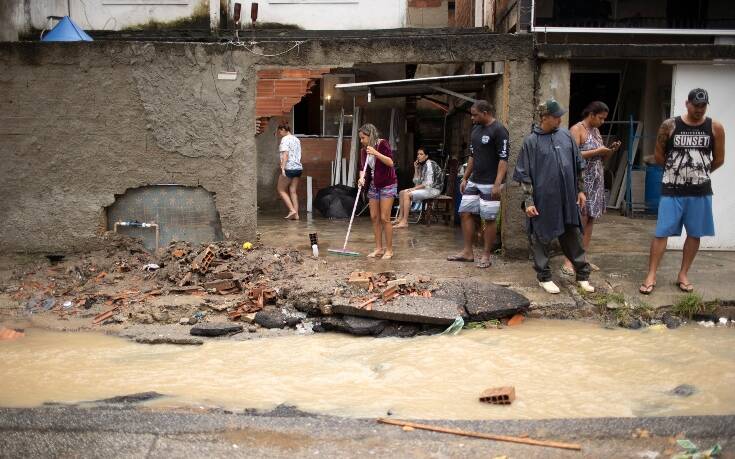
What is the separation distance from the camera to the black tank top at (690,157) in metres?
7.10

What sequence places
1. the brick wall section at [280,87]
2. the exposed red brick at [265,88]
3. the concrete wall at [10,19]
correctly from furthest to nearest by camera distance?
the concrete wall at [10,19]
the exposed red brick at [265,88]
the brick wall section at [280,87]

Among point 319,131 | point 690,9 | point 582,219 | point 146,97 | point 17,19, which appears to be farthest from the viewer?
point 319,131


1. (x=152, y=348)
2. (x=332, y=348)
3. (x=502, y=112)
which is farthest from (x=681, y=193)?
(x=152, y=348)

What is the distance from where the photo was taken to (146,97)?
8492mm

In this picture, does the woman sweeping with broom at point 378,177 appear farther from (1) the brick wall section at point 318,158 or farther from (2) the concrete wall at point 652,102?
(2) the concrete wall at point 652,102

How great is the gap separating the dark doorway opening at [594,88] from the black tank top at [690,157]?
25.3 feet

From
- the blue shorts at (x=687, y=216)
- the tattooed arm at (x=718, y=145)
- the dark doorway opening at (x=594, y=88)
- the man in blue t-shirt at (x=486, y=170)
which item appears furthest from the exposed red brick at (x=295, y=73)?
the dark doorway opening at (x=594, y=88)

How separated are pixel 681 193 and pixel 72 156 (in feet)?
21.5

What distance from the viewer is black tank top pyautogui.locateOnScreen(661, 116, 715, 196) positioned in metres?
7.10

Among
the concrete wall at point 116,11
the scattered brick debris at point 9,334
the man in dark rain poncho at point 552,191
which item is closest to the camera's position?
the scattered brick debris at point 9,334

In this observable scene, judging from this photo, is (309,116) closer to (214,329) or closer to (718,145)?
(214,329)

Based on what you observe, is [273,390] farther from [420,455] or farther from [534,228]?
[534,228]

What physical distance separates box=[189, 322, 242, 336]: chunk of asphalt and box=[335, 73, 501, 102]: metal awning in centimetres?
418

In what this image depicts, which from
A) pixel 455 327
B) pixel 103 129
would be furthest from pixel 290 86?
pixel 455 327
